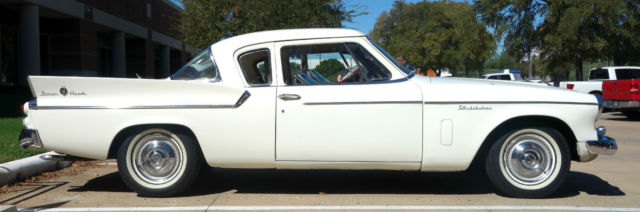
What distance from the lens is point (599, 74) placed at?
20562 mm

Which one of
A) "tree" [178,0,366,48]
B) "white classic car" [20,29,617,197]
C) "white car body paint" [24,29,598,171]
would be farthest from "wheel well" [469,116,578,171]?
"tree" [178,0,366,48]

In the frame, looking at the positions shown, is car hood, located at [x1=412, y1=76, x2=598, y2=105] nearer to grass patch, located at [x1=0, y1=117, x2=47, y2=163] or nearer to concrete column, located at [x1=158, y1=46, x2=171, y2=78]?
grass patch, located at [x1=0, y1=117, x2=47, y2=163]

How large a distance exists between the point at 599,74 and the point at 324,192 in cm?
1808

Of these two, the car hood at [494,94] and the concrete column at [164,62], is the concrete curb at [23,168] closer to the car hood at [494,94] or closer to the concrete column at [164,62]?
the car hood at [494,94]

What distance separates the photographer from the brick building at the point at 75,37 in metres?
20.6

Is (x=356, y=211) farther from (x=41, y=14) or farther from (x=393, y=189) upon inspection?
(x=41, y=14)

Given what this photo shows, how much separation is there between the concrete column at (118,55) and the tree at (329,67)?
25.1 metres

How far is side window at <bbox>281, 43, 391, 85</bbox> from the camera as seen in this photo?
532 cm

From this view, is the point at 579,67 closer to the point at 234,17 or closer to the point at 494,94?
the point at 234,17

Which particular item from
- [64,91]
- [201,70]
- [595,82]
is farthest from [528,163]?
[595,82]

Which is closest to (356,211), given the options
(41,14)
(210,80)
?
(210,80)

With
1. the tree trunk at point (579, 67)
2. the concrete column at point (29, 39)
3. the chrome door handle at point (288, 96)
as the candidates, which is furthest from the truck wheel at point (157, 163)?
the tree trunk at point (579, 67)

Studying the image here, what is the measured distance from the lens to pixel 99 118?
5.21m

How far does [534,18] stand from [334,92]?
91.2 ft
